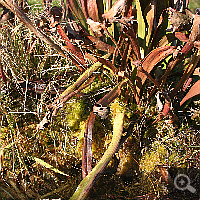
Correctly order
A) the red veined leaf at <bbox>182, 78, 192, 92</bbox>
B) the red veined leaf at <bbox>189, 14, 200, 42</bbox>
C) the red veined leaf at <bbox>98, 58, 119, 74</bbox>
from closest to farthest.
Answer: the red veined leaf at <bbox>189, 14, 200, 42</bbox> < the red veined leaf at <bbox>98, 58, 119, 74</bbox> < the red veined leaf at <bbox>182, 78, 192, 92</bbox>

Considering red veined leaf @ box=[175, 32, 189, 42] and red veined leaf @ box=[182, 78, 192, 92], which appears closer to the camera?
red veined leaf @ box=[175, 32, 189, 42]

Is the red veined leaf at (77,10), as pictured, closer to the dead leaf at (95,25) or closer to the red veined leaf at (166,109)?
the dead leaf at (95,25)

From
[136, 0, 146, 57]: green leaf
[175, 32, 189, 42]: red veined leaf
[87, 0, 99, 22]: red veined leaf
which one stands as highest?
[87, 0, 99, 22]: red veined leaf

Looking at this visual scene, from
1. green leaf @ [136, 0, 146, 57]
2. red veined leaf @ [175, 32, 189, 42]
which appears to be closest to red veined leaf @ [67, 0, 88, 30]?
green leaf @ [136, 0, 146, 57]

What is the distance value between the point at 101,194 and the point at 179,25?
696mm

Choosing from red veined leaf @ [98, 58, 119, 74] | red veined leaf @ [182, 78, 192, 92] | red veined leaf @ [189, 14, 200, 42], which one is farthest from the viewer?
red veined leaf @ [182, 78, 192, 92]

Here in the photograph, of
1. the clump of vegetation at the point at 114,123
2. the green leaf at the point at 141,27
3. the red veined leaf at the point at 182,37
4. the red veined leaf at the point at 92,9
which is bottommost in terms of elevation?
the clump of vegetation at the point at 114,123

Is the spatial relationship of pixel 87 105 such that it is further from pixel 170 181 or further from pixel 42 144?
pixel 170 181

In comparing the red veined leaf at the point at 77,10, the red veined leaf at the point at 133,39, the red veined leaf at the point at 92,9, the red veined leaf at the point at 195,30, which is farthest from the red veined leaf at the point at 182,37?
the red veined leaf at the point at 77,10

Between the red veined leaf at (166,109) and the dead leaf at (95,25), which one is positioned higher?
the dead leaf at (95,25)

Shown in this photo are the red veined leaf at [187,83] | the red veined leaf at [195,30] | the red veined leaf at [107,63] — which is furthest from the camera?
the red veined leaf at [187,83]

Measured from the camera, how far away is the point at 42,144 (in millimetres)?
1079

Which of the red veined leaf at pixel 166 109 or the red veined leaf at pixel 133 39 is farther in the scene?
the red veined leaf at pixel 166 109

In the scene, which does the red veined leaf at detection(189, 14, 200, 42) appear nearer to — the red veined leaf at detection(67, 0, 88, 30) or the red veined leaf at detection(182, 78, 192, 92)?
the red veined leaf at detection(182, 78, 192, 92)
